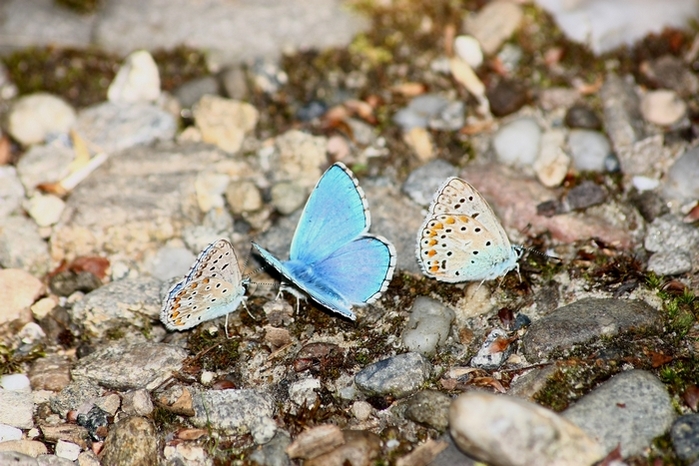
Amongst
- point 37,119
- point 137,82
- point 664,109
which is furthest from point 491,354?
point 37,119

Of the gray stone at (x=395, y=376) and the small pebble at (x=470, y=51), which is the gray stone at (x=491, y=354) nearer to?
the gray stone at (x=395, y=376)

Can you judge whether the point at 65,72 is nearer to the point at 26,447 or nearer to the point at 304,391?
the point at 26,447

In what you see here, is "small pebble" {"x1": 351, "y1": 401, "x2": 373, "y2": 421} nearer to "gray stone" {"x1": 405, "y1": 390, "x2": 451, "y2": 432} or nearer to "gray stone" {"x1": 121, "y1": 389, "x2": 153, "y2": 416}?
"gray stone" {"x1": 405, "y1": 390, "x2": 451, "y2": 432}

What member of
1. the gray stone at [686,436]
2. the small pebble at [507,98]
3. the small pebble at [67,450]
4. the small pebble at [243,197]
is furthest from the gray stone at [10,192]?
the gray stone at [686,436]

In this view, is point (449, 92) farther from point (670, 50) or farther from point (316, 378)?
point (316, 378)

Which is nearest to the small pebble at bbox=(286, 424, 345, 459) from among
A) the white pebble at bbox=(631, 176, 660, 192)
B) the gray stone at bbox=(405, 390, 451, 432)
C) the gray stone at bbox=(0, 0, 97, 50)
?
the gray stone at bbox=(405, 390, 451, 432)

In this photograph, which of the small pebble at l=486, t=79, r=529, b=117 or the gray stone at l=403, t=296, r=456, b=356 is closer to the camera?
the gray stone at l=403, t=296, r=456, b=356
